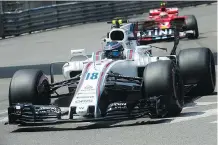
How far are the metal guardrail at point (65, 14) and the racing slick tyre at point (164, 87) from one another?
2231 centimetres

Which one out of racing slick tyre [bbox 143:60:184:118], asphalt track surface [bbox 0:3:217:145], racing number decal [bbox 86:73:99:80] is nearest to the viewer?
asphalt track surface [bbox 0:3:217:145]

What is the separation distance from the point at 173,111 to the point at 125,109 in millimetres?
824

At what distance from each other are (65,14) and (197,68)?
24.1 meters

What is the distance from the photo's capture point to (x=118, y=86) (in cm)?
1087

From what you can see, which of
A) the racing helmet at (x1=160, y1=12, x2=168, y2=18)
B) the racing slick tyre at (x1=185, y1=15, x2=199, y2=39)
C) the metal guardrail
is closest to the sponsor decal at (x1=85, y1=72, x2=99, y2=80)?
the racing slick tyre at (x1=185, y1=15, x2=199, y2=39)

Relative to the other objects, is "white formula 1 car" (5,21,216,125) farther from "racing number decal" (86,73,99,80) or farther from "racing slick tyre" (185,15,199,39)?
"racing slick tyre" (185,15,199,39)

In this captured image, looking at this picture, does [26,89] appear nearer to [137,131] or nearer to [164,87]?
[164,87]

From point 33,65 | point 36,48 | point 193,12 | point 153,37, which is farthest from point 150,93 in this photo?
point 193,12

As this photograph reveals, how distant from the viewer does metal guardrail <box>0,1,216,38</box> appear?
32.6 meters

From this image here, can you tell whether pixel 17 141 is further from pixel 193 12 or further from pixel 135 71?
pixel 193 12

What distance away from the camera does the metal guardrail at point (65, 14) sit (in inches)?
1282

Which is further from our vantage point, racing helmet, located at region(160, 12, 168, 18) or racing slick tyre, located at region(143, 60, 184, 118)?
racing helmet, located at region(160, 12, 168, 18)

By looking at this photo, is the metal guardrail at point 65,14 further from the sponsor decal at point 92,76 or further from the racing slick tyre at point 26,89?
the sponsor decal at point 92,76

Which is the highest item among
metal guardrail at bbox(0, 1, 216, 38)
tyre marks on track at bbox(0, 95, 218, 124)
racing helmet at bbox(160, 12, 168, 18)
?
racing helmet at bbox(160, 12, 168, 18)
